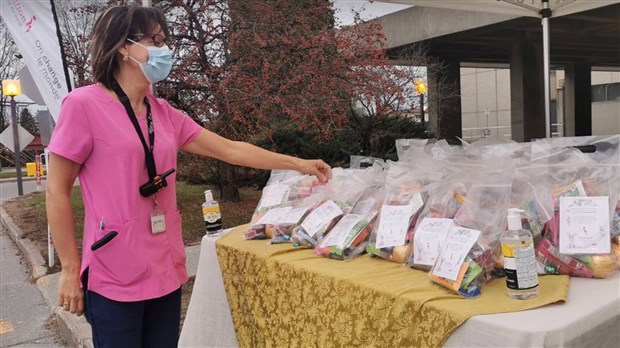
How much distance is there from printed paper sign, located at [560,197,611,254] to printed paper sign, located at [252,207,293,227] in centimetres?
129

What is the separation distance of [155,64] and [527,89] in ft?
57.7

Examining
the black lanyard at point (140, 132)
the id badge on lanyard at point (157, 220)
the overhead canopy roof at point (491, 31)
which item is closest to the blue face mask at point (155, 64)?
the black lanyard at point (140, 132)

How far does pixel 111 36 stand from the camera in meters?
1.69

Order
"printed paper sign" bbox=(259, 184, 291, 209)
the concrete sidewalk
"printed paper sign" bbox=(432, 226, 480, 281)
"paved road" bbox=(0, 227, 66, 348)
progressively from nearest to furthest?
1. "printed paper sign" bbox=(432, 226, 480, 281)
2. "printed paper sign" bbox=(259, 184, 291, 209)
3. the concrete sidewalk
4. "paved road" bbox=(0, 227, 66, 348)

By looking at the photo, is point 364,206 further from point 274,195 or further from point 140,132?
point 140,132

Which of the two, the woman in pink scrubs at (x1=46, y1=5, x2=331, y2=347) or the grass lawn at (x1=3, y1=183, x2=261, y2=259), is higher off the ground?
→ the woman in pink scrubs at (x1=46, y1=5, x2=331, y2=347)

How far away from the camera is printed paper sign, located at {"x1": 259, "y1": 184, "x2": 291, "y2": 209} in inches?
108

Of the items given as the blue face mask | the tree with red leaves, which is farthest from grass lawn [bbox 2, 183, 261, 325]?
the blue face mask

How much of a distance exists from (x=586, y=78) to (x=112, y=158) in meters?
27.1

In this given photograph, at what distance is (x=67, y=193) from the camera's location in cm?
165

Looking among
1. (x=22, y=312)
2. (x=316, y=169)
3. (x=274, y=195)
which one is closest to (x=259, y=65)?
(x=22, y=312)

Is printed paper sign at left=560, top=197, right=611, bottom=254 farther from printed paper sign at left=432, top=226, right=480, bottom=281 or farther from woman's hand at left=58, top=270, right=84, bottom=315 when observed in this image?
woman's hand at left=58, top=270, right=84, bottom=315

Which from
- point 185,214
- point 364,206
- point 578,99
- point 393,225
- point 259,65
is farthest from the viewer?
point 578,99

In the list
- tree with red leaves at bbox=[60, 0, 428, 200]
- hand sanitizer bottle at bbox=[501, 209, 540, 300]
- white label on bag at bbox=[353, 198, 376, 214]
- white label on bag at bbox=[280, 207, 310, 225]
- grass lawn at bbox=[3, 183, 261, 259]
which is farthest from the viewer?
grass lawn at bbox=[3, 183, 261, 259]
